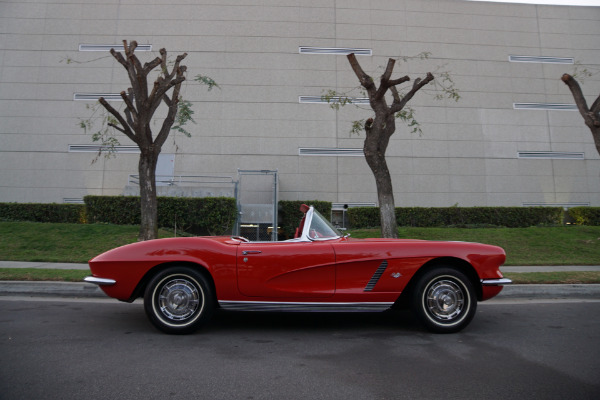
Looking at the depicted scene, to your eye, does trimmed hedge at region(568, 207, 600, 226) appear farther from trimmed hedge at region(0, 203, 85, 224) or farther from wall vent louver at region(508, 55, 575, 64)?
trimmed hedge at region(0, 203, 85, 224)

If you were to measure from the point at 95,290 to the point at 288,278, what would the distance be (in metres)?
3.94

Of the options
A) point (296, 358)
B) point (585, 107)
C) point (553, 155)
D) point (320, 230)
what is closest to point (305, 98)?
point (585, 107)

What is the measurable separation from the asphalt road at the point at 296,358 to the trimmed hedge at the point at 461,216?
10045 millimetres

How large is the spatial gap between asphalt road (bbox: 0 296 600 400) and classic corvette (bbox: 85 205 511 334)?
0.98 ft

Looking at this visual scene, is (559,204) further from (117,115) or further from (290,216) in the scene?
(117,115)

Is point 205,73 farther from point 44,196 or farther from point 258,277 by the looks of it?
point 258,277

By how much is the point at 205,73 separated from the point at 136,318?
14865mm

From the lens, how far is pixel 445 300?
3.92m

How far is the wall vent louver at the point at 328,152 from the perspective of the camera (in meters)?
16.8

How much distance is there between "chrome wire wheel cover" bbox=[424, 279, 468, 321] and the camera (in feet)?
12.8

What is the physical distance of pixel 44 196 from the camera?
16312 mm

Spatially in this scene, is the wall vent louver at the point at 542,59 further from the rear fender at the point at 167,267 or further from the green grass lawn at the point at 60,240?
the rear fender at the point at 167,267

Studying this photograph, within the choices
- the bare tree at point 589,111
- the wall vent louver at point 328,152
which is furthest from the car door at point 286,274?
the wall vent louver at point 328,152

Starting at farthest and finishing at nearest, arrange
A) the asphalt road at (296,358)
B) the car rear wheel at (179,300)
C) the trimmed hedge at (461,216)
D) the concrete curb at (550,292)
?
the trimmed hedge at (461,216) < the concrete curb at (550,292) < the car rear wheel at (179,300) < the asphalt road at (296,358)
